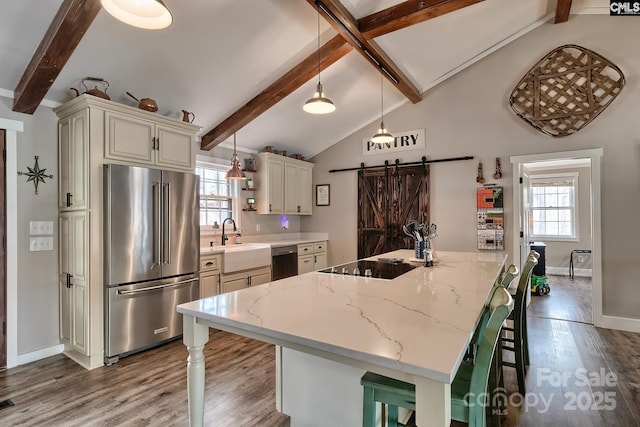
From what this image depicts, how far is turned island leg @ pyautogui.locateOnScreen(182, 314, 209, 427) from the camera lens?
4.77 feet

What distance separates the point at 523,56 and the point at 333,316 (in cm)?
452

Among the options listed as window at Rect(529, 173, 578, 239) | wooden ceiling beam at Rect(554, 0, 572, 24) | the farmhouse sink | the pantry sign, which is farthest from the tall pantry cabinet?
window at Rect(529, 173, 578, 239)

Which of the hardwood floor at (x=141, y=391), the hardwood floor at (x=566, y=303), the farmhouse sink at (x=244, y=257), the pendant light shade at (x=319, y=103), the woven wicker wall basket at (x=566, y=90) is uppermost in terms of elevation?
the woven wicker wall basket at (x=566, y=90)

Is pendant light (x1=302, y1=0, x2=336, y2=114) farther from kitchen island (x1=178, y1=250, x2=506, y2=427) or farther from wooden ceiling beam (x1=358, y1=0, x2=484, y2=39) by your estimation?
kitchen island (x1=178, y1=250, x2=506, y2=427)

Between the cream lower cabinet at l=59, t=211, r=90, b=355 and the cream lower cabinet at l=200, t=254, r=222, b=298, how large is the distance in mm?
1053

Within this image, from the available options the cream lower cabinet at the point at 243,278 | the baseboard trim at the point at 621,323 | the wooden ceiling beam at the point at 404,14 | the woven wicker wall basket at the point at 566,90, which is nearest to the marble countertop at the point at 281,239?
the cream lower cabinet at the point at 243,278

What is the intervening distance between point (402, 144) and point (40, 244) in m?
4.50

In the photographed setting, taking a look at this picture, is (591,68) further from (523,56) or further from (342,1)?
(342,1)

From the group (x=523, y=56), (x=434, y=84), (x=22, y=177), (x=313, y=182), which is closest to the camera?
(x=22, y=177)

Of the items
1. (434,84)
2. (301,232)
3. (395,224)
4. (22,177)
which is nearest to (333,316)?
(22,177)

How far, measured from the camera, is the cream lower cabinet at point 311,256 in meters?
5.11

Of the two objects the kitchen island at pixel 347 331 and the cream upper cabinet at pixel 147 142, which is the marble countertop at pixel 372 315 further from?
the cream upper cabinet at pixel 147 142

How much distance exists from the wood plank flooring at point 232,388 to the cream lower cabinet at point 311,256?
6.24ft

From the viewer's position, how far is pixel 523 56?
166 inches
